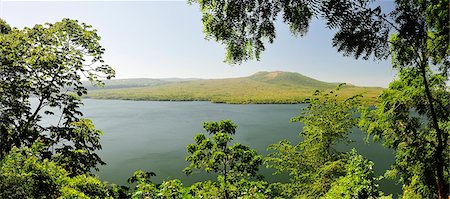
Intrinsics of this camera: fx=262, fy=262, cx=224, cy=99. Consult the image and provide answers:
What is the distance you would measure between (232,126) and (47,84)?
7.33 m

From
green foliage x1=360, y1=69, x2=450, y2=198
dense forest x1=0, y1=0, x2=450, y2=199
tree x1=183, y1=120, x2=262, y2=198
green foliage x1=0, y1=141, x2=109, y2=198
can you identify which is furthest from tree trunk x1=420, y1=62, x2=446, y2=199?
tree x1=183, y1=120, x2=262, y2=198

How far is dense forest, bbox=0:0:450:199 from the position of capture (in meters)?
3.19

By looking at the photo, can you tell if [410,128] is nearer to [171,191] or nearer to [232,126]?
[232,126]

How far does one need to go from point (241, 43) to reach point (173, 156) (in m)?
28.1

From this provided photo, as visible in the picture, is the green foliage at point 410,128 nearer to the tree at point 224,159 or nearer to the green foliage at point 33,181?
the tree at point 224,159

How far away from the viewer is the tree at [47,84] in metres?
6.60

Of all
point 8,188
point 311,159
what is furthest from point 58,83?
point 311,159

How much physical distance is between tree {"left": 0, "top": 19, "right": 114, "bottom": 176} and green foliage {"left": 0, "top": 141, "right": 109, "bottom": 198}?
2586 mm

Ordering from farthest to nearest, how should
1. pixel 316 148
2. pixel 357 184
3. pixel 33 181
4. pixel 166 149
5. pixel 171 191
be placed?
pixel 166 149 → pixel 316 148 → pixel 357 184 → pixel 171 191 → pixel 33 181

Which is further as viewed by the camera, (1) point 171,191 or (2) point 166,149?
(2) point 166,149

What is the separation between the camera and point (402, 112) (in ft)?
34.9

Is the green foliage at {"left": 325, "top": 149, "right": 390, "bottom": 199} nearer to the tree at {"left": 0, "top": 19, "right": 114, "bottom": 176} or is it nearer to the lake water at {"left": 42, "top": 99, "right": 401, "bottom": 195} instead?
the tree at {"left": 0, "top": 19, "right": 114, "bottom": 176}

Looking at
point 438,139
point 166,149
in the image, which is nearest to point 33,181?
point 438,139

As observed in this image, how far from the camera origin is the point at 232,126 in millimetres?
12172
